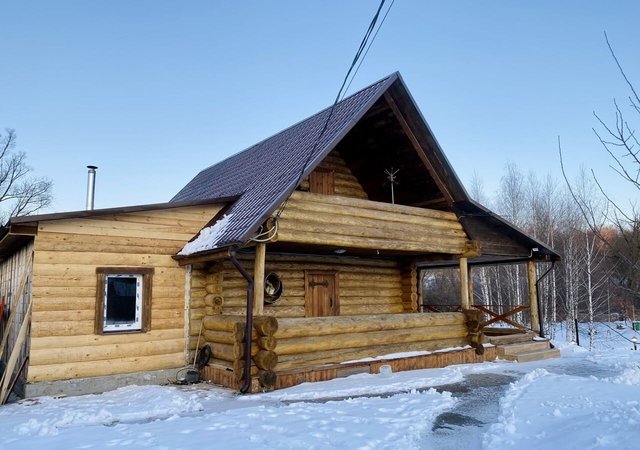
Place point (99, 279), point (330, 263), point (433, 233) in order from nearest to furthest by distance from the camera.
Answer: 1. point (99, 279)
2. point (433, 233)
3. point (330, 263)

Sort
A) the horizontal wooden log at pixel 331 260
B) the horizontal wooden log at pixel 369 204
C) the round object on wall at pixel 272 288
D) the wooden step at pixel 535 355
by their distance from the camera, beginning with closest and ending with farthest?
the horizontal wooden log at pixel 369 204
the round object on wall at pixel 272 288
the horizontal wooden log at pixel 331 260
the wooden step at pixel 535 355

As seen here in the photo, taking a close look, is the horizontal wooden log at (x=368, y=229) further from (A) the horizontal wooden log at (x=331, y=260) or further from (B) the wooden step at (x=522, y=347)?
(B) the wooden step at (x=522, y=347)

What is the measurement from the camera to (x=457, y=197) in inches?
532

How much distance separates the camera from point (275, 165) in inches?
506

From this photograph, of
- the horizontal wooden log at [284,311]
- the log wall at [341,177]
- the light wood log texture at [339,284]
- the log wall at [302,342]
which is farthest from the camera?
the log wall at [341,177]

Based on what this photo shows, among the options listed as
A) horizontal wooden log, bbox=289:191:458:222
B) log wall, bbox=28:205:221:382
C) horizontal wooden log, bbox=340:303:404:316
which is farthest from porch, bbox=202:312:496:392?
horizontal wooden log, bbox=340:303:404:316

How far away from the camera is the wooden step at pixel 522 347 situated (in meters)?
13.8

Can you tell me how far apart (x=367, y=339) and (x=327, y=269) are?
134 inches

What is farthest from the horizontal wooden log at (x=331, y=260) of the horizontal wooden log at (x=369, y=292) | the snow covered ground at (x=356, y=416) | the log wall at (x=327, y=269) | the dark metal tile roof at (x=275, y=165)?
the snow covered ground at (x=356, y=416)

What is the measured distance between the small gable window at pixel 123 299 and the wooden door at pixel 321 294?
459cm

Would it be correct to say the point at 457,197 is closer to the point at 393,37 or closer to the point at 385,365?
the point at 385,365

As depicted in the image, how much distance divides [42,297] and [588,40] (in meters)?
9.33

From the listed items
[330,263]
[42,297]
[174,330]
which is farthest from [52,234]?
[330,263]

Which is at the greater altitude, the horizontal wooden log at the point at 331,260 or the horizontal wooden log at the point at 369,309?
the horizontal wooden log at the point at 331,260
